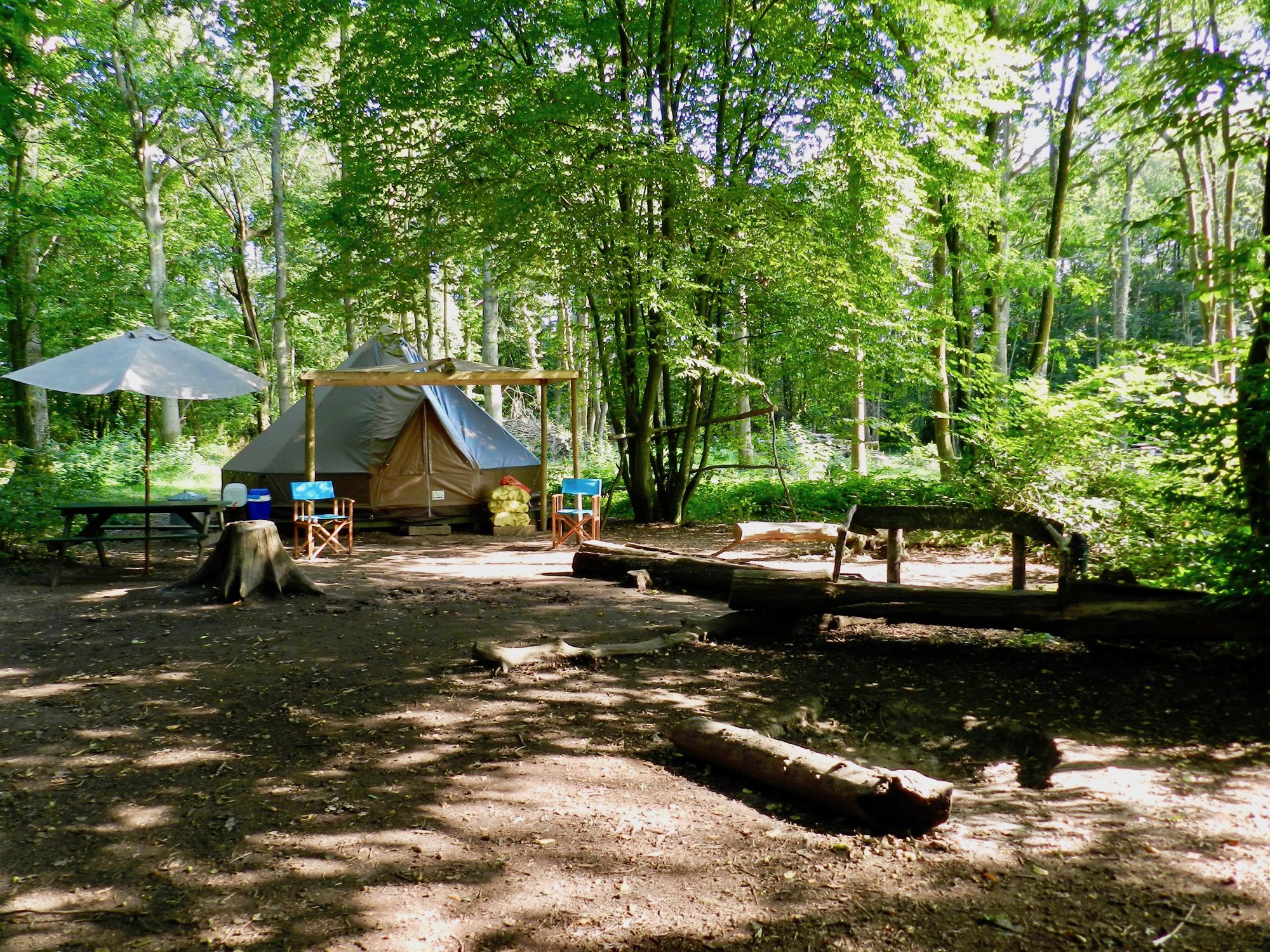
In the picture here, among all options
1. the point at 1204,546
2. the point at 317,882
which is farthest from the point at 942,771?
the point at 1204,546

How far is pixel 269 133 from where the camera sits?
20281 millimetres

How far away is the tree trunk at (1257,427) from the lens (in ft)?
14.8

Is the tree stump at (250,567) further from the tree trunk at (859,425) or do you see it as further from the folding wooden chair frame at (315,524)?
the tree trunk at (859,425)

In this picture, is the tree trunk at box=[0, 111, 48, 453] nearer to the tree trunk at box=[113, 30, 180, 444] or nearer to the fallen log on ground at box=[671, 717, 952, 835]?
the tree trunk at box=[113, 30, 180, 444]

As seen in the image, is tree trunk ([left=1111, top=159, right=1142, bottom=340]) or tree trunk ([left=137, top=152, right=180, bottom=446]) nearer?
tree trunk ([left=137, top=152, right=180, bottom=446])

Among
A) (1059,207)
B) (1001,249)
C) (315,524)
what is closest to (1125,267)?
(1001,249)

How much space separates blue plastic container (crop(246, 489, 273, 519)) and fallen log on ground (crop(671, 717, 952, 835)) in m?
7.35

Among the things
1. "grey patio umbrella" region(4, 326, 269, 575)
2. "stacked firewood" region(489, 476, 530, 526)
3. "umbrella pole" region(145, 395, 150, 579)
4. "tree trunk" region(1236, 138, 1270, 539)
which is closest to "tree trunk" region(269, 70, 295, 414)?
"stacked firewood" region(489, 476, 530, 526)

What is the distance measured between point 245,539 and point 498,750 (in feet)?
14.0

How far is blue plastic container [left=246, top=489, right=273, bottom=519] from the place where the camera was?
9219mm

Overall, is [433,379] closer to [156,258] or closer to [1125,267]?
[156,258]

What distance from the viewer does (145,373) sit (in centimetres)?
737

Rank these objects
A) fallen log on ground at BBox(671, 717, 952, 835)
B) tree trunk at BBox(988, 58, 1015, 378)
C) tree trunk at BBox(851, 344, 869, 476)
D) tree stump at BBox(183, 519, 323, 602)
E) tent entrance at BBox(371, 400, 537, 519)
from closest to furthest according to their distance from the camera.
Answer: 1. fallen log on ground at BBox(671, 717, 952, 835)
2. tree stump at BBox(183, 519, 323, 602)
3. tree trunk at BBox(851, 344, 869, 476)
4. tent entrance at BBox(371, 400, 537, 519)
5. tree trunk at BBox(988, 58, 1015, 378)

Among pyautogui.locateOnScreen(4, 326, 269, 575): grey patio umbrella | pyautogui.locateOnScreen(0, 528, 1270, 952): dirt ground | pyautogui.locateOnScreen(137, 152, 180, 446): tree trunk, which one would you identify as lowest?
pyautogui.locateOnScreen(0, 528, 1270, 952): dirt ground
